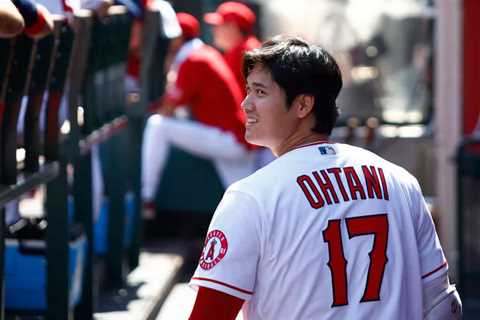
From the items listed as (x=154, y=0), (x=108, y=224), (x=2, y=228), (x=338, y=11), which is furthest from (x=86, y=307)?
(x=338, y=11)

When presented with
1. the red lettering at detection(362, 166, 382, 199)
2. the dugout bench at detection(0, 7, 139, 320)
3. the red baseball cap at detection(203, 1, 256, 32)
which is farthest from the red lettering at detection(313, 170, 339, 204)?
the red baseball cap at detection(203, 1, 256, 32)

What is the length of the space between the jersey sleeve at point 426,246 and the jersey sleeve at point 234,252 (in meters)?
0.47

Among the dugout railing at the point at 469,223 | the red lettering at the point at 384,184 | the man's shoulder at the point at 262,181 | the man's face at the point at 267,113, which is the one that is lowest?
the dugout railing at the point at 469,223

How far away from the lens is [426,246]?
3133mm

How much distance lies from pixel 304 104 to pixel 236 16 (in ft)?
21.5

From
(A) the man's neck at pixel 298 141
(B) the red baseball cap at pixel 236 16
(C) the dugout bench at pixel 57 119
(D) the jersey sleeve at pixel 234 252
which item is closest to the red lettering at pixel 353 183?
(A) the man's neck at pixel 298 141

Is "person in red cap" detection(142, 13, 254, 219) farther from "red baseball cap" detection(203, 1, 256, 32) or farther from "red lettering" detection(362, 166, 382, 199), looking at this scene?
"red lettering" detection(362, 166, 382, 199)

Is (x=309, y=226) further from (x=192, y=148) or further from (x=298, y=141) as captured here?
(x=192, y=148)

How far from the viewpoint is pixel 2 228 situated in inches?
164

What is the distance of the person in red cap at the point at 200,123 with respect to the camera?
358 inches

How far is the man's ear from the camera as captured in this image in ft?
9.95

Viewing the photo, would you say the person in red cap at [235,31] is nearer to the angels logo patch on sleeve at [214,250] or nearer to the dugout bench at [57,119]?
the dugout bench at [57,119]

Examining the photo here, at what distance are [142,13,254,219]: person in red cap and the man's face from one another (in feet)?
19.4

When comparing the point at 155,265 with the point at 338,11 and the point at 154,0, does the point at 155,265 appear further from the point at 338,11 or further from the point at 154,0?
the point at 338,11
